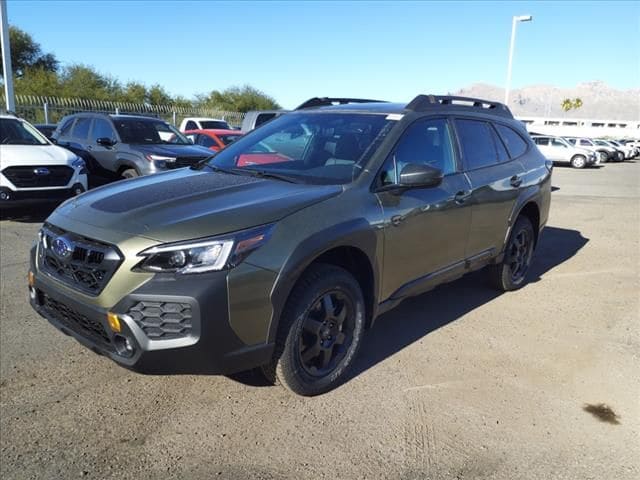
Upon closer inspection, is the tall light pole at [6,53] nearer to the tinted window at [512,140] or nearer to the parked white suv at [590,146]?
the tinted window at [512,140]

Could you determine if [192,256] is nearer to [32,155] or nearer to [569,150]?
[32,155]

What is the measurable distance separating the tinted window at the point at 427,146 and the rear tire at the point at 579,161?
94.2ft

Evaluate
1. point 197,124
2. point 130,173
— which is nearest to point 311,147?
point 130,173

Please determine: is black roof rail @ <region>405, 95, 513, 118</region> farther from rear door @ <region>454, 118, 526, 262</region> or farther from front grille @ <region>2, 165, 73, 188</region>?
front grille @ <region>2, 165, 73, 188</region>

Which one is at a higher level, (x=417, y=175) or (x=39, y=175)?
(x=417, y=175)

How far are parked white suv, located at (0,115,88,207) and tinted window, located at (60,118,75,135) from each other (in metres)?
2.36

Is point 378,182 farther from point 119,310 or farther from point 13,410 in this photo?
point 13,410

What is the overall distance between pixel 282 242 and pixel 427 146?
68.4 inches

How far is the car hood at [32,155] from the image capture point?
775 cm

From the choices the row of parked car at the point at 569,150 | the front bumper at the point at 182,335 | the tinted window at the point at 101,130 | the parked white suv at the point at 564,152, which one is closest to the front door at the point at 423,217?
the front bumper at the point at 182,335

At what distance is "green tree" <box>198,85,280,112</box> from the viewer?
159 feet

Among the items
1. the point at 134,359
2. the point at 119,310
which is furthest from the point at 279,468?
the point at 119,310

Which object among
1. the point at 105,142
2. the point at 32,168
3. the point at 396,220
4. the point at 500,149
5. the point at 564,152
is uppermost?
the point at 500,149

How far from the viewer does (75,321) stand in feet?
9.44
